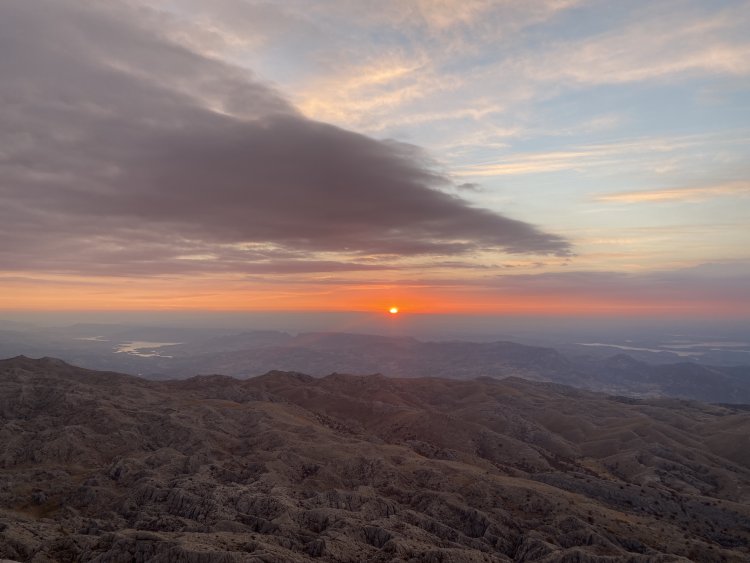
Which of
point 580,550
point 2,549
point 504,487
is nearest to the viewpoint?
point 2,549

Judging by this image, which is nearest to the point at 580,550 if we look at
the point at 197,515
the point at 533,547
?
the point at 533,547

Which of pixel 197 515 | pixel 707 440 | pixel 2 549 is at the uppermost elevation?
pixel 2 549

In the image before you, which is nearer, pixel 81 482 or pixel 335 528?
pixel 335 528

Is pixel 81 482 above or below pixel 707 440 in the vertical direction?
above

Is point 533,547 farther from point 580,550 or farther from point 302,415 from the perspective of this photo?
point 302,415

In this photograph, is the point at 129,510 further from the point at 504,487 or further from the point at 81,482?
the point at 504,487

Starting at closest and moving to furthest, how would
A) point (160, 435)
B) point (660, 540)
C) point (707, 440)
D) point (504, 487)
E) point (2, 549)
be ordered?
point (2, 549) < point (660, 540) < point (504, 487) < point (160, 435) < point (707, 440)
